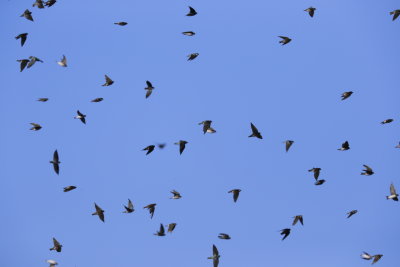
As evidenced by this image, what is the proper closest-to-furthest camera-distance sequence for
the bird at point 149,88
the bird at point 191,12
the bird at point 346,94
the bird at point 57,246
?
the bird at point 57,246 → the bird at point 191,12 → the bird at point 346,94 → the bird at point 149,88

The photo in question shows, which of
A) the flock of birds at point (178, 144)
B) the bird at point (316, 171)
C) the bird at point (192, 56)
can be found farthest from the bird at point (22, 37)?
the bird at point (316, 171)

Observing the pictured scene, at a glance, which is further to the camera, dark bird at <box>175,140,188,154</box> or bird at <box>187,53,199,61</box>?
dark bird at <box>175,140,188,154</box>

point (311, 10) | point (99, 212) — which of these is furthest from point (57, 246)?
point (311, 10)

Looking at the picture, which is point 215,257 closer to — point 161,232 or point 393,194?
point 161,232

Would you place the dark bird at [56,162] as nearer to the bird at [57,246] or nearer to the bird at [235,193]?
the bird at [57,246]

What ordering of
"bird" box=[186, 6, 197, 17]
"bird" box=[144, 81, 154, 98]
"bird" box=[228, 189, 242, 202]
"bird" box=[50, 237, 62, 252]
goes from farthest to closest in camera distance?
"bird" box=[144, 81, 154, 98]
"bird" box=[228, 189, 242, 202]
"bird" box=[186, 6, 197, 17]
"bird" box=[50, 237, 62, 252]

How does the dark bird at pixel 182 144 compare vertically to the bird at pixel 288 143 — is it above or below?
below

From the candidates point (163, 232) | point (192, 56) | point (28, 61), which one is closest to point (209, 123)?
point (192, 56)

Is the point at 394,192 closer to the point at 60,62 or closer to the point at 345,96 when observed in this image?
the point at 345,96

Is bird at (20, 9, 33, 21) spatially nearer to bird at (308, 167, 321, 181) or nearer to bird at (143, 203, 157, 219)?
bird at (143, 203, 157, 219)

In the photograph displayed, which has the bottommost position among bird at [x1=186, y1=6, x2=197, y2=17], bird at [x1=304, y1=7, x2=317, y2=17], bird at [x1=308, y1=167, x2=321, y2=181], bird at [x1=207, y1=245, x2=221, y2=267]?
bird at [x1=207, y1=245, x2=221, y2=267]

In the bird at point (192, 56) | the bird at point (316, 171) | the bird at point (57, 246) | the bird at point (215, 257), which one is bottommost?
the bird at point (215, 257)

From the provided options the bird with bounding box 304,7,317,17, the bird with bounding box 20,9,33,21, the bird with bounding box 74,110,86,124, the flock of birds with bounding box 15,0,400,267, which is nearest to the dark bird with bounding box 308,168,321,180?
the flock of birds with bounding box 15,0,400,267

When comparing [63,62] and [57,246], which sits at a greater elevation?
[63,62]
